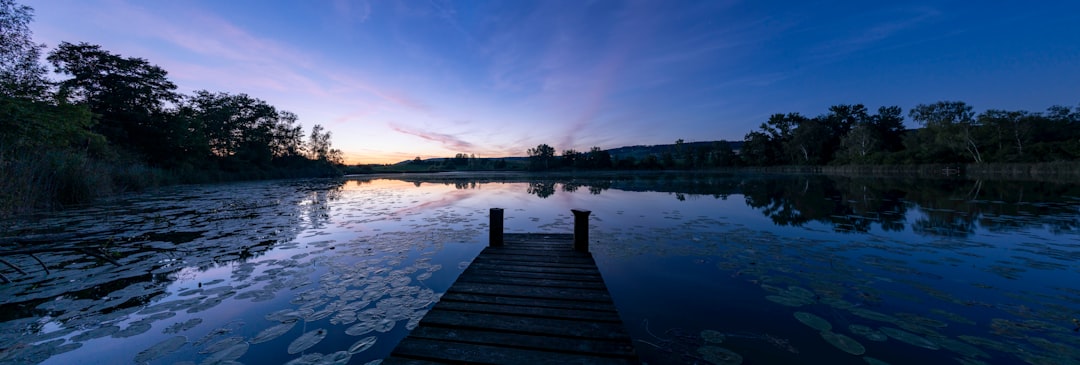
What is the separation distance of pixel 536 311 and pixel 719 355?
1.95 metres

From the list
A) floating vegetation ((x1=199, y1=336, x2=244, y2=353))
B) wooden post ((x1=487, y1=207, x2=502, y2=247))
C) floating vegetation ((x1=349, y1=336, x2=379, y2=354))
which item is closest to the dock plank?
floating vegetation ((x1=349, y1=336, x2=379, y2=354))

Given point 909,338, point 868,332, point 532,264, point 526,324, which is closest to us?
point 526,324

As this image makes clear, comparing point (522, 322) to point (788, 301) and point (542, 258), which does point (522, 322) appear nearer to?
point (542, 258)

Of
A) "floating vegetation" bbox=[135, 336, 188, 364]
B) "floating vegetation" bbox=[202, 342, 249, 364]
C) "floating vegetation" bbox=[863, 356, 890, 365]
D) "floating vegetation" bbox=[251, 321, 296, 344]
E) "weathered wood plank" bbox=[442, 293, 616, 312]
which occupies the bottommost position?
"floating vegetation" bbox=[202, 342, 249, 364]

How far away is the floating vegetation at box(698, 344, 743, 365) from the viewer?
349 centimetres

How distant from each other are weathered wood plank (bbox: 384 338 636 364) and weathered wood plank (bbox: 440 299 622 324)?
2.41 ft

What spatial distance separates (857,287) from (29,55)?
109ft

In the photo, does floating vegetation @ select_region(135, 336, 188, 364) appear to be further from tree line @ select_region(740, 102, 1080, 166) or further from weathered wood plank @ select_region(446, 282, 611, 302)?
tree line @ select_region(740, 102, 1080, 166)

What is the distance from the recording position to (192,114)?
3888 cm

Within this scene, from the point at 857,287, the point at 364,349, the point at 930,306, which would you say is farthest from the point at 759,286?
the point at 364,349

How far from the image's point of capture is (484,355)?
3.02m

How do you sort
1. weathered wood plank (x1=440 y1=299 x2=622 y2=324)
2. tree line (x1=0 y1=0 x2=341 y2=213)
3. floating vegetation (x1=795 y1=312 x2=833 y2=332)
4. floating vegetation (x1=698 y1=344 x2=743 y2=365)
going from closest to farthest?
floating vegetation (x1=698 y1=344 x2=743 y2=365), weathered wood plank (x1=440 y1=299 x2=622 y2=324), floating vegetation (x1=795 y1=312 x2=833 y2=332), tree line (x1=0 y1=0 x2=341 y2=213)

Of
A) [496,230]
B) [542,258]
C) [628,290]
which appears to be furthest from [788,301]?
[496,230]

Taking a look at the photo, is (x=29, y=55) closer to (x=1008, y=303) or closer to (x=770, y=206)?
(x=1008, y=303)
